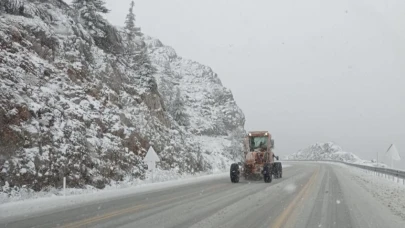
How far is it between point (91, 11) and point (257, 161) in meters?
17.3

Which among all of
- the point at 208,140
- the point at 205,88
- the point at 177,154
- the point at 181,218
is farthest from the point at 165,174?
the point at 205,88

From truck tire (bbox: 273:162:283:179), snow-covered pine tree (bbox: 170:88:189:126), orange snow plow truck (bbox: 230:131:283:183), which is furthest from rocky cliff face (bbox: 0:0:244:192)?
snow-covered pine tree (bbox: 170:88:189:126)

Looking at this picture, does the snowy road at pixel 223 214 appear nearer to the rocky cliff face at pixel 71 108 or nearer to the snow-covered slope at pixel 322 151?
the rocky cliff face at pixel 71 108

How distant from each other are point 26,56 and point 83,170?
22.8ft

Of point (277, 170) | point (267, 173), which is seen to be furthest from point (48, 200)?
point (277, 170)

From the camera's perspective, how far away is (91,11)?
2812cm

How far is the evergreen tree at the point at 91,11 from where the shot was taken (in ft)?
91.5

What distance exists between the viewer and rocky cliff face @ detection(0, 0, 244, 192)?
14.6 metres

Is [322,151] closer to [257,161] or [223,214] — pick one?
[257,161]

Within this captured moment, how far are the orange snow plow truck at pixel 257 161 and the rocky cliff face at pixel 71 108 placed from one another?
5951 mm

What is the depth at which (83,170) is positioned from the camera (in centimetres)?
1656

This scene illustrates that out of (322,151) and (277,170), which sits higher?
(322,151)

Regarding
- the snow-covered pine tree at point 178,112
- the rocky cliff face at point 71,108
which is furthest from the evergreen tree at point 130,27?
the snow-covered pine tree at point 178,112

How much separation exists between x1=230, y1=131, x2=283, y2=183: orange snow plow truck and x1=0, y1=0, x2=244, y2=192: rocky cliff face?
5951 millimetres
